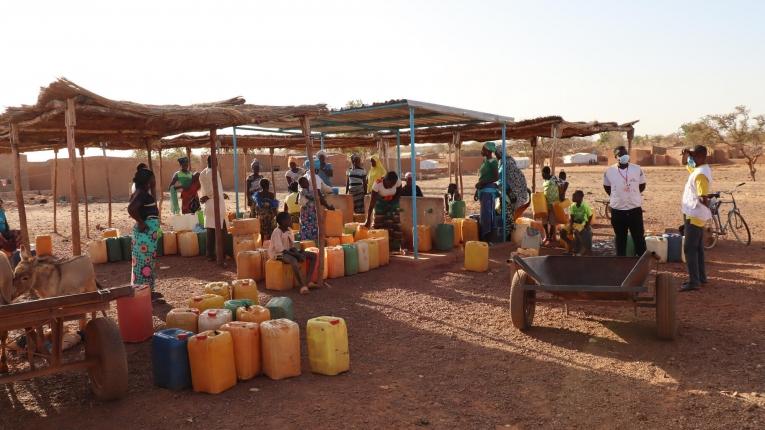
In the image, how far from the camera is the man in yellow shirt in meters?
6.91

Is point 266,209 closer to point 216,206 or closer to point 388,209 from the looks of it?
point 216,206

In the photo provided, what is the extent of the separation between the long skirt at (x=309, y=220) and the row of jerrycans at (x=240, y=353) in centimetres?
486

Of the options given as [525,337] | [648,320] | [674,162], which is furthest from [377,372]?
[674,162]

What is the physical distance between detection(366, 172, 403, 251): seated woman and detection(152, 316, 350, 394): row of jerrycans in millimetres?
5146

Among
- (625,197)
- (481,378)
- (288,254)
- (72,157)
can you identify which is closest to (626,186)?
(625,197)

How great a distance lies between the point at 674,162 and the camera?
39125 millimetres

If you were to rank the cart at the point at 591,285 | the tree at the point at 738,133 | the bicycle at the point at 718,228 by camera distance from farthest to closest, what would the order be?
the tree at the point at 738,133 < the bicycle at the point at 718,228 < the cart at the point at 591,285

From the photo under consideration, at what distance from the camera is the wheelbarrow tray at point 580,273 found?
214 inches

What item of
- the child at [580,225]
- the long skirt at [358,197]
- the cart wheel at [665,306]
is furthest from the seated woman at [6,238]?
the child at [580,225]

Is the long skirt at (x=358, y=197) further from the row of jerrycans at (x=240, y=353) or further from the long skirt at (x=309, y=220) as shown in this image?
the row of jerrycans at (x=240, y=353)

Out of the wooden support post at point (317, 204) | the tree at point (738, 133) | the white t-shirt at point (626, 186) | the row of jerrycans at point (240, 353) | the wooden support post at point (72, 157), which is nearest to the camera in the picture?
the row of jerrycans at point (240, 353)

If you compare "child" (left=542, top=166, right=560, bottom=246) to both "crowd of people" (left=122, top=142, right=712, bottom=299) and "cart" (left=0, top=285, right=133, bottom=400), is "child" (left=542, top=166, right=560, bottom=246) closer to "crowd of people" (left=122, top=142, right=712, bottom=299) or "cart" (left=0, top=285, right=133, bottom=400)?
"crowd of people" (left=122, top=142, right=712, bottom=299)

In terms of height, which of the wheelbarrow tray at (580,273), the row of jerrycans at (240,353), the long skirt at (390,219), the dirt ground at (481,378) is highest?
the long skirt at (390,219)

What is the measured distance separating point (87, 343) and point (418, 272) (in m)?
5.52
